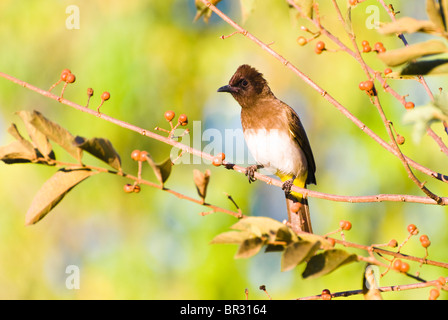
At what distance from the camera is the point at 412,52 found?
47.8 inches

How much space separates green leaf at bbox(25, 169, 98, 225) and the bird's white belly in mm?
2719

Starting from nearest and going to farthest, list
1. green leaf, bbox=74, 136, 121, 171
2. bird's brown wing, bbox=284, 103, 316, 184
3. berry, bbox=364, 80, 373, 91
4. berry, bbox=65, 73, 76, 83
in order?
green leaf, bbox=74, 136, 121, 171
berry, bbox=364, 80, 373, 91
berry, bbox=65, 73, 76, 83
bird's brown wing, bbox=284, 103, 316, 184

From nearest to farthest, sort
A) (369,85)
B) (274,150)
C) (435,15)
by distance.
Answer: (435,15) < (369,85) < (274,150)

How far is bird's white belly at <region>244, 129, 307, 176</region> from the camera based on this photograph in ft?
13.6

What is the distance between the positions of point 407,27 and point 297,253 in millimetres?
572

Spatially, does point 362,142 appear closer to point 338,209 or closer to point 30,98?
point 338,209

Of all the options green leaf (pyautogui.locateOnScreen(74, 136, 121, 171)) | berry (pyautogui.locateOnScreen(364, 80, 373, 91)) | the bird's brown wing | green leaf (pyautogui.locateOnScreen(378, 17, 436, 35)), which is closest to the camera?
green leaf (pyautogui.locateOnScreen(378, 17, 436, 35))

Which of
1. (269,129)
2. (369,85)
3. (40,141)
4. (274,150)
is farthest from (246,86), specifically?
(40,141)

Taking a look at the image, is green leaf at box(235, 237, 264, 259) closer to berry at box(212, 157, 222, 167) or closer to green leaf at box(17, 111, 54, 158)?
green leaf at box(17, 111, 54, 158)

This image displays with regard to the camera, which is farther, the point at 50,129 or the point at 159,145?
the point at 159,145

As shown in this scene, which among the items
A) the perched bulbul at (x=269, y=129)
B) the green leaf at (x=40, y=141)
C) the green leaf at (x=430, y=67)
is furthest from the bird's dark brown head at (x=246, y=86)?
the green leaf at (x=430, y=67)

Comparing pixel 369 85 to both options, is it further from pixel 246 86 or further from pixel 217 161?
pixel 246 86

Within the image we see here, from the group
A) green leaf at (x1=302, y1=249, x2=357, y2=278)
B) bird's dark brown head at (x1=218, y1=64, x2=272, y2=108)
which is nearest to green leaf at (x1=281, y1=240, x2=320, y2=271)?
green leaf at (x1=302, y1=249, x2=357, y2=278)

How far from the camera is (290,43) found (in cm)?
548
